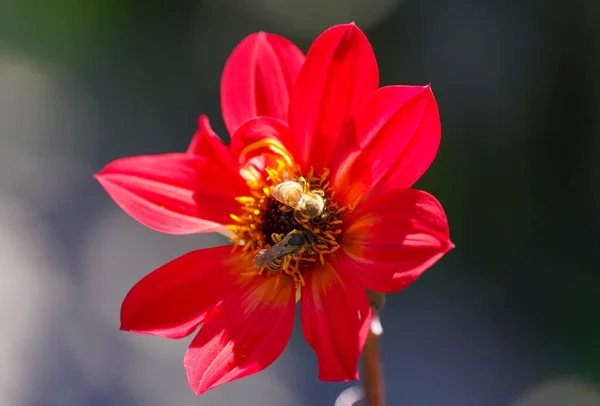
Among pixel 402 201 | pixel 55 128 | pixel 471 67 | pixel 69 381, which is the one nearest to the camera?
pixel 402 201

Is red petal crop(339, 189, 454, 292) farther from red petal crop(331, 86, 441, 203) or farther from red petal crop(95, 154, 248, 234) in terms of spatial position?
red petal crop(95, 154, 248, 234)

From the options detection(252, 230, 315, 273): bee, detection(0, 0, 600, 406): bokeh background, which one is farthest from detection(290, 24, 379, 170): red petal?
detection(0, 0, 600, 406): bokeh background

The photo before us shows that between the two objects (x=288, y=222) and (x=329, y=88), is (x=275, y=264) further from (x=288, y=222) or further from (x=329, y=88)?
(x=329, y=88)

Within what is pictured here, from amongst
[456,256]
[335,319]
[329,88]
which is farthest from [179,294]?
[456,256]

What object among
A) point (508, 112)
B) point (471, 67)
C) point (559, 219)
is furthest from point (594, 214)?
point (471, 67)

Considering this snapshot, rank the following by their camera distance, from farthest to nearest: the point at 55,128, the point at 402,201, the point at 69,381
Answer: the point at 55,128 → the point at 69,381 → the point at 402,201

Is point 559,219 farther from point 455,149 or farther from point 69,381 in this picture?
point 69,381

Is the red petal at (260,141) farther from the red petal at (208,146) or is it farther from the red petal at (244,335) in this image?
the red petal at (244,335)
